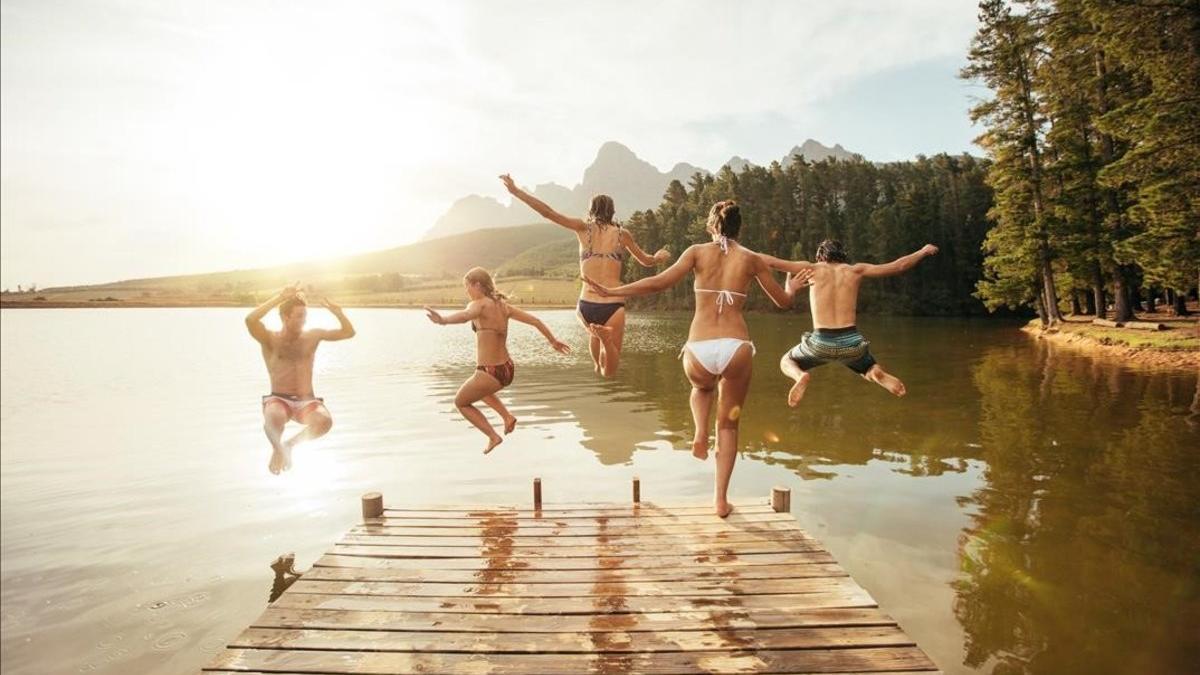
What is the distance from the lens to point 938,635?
854 cm

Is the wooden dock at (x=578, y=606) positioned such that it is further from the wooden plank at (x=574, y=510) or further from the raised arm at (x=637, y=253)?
the raised arm at (x=637, y=253)

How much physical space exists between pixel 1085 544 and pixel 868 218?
94710 mm

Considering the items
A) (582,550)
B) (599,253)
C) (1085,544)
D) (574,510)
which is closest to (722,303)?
(599,253)

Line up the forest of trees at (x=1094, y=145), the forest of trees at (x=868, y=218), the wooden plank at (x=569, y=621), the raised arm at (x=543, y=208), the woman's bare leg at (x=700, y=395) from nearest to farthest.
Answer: the wooden plank at (x=569, y=621), the woman's bare leg at (x=700, y=395), the raised arm at (x=543, y=208), the forest of trees at (x=1094, y=145), the forest of trees at (x=868, y=218)

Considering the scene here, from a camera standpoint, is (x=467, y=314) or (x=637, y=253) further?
(x=637, y=253)

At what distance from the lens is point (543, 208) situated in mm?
7988

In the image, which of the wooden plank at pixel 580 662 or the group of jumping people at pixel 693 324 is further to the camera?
the group of jumping people at pixel 693 324

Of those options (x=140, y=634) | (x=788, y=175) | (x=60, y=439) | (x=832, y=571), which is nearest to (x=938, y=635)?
(x=832, y=571)

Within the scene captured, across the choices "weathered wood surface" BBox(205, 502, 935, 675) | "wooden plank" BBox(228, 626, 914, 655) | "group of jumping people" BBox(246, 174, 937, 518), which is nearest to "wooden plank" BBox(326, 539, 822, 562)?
"weathered wood surface" BBox(205, 502, 935, 675)

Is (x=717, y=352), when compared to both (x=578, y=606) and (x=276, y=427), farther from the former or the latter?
(x=276, y=427)

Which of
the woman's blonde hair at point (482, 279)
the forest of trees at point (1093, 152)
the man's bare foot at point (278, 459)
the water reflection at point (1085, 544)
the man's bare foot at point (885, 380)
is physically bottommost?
the water reflection at point (1085, 544)

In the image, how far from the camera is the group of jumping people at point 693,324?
297 inches

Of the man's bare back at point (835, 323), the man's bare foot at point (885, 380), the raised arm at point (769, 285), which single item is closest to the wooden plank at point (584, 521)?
the man's bare back at point (835, 323)

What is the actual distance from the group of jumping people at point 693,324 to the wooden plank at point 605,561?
121 centimetres
